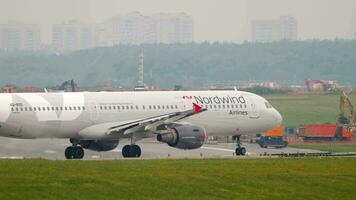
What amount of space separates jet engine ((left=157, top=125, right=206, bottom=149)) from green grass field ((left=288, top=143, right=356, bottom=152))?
686 inches

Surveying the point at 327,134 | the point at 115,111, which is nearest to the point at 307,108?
the point at 327,134

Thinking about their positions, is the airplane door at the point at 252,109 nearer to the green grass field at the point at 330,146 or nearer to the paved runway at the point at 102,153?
the paved runway at the point at 102,153

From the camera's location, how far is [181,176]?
4559 cm

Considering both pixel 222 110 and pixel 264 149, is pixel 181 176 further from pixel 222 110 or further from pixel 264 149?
pixel 264 149

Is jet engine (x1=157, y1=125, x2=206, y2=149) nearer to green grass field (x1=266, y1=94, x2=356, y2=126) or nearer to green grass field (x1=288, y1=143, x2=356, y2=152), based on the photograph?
green grass field (x1=288, y1=143, x2=356, y2=152)

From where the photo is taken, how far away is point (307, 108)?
13150cm

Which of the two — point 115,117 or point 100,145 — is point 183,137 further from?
point 100,145

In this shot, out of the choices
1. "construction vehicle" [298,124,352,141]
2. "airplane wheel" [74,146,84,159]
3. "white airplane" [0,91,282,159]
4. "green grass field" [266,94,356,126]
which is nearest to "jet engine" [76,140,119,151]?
"white airplane" [0,91,282,159]

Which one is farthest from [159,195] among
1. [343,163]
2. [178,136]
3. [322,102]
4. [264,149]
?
[322,102]

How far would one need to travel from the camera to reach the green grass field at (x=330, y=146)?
78125mm

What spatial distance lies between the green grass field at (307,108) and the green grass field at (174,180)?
63.2 m

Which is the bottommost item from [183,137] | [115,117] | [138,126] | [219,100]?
[183,137]

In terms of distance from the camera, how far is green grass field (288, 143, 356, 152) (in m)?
78.1

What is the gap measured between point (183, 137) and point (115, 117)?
3.90m
